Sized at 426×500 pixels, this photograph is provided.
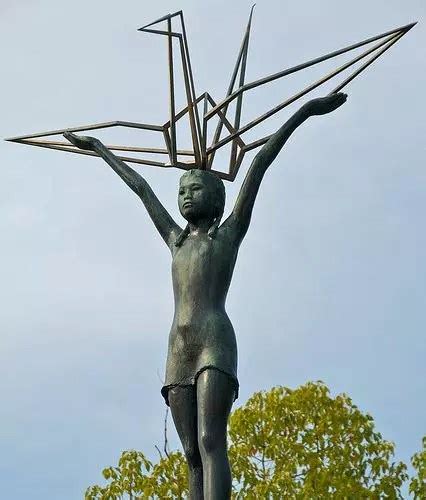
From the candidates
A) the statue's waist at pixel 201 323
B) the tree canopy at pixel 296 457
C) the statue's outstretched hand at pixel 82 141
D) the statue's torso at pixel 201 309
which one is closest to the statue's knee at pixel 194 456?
the statue's torso at pixel 201 309

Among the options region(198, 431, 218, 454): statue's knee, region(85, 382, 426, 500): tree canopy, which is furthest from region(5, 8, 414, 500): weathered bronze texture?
region(85, 382, 426, 500): tree canopy

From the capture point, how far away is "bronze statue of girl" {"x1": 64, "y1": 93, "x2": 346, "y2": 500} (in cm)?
1006

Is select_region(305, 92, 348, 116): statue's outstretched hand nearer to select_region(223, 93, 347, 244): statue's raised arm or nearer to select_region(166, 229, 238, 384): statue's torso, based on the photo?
select_region(223, 93, 347, 244): statue's raised arm

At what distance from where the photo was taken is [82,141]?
11.7 meters

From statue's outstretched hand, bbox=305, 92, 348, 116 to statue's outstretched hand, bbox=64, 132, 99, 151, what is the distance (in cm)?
193

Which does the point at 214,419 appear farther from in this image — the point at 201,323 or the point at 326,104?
the point at 326,104

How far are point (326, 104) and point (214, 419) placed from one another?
2.87 meters

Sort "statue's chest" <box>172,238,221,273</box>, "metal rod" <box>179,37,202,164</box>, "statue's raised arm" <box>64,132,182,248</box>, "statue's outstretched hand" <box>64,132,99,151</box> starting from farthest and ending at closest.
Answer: "statue's outstretched hand" <box>64,132,99,151</box>, "statue's raised arm" <box>64,132,182,248</box>, "metal rod" <box>179,37,202,164</box>, "statue's chest" <box>172,238,221,273</box>

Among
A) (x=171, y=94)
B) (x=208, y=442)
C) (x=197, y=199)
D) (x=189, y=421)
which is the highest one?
(x=171, y=94)

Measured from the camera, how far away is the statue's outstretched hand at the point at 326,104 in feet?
36.2

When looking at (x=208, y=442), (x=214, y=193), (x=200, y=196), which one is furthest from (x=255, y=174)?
(x=208, y=442)

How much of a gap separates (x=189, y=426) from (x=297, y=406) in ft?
47.1

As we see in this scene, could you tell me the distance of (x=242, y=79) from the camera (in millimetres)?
11891

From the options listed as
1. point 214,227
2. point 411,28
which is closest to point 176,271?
point 214,227
